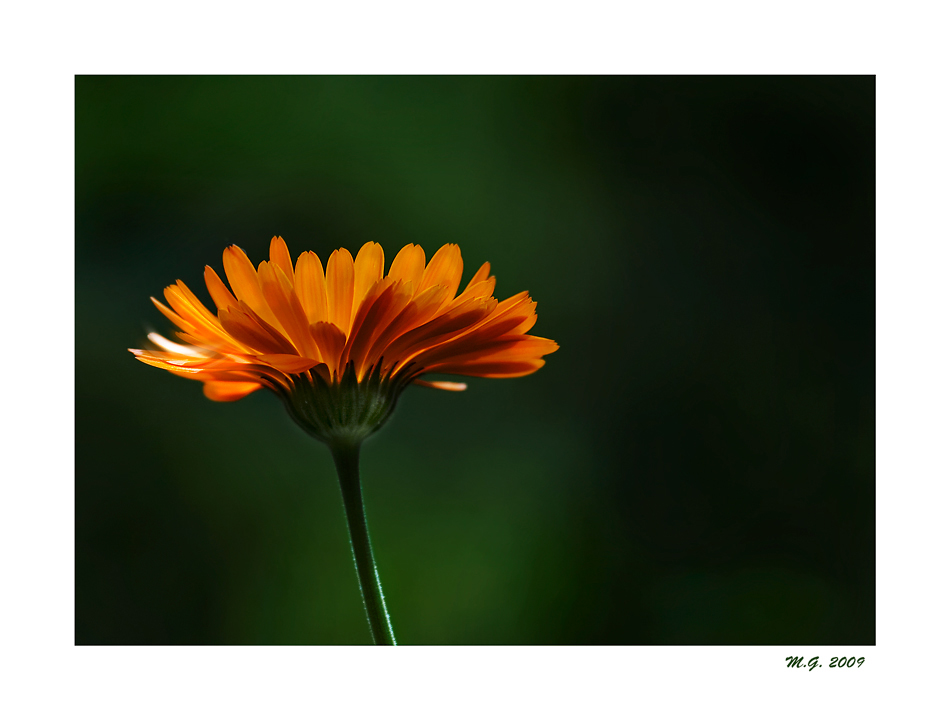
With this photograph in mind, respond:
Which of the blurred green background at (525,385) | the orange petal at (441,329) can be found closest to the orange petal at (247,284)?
the orange petal at (441,329)

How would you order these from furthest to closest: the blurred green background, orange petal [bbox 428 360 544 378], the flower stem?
the blurred green background < orange petal [bbox 428 360 544 378] < the flower stem

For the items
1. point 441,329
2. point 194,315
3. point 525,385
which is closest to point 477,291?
point 441,329

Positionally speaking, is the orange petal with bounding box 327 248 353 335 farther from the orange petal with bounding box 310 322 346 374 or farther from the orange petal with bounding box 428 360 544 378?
the orange petal with bounding box 428 360 544 378

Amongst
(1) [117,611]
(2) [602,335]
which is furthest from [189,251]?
(2) [602,335]

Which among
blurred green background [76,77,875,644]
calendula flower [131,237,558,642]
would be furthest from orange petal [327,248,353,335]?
blurred green background [76,77,875,644]

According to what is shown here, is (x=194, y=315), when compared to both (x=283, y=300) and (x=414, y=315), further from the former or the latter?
(x=414, y=315)

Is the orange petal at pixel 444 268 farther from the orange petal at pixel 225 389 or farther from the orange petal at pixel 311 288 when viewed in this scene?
the orange petal at pixel 225 389
